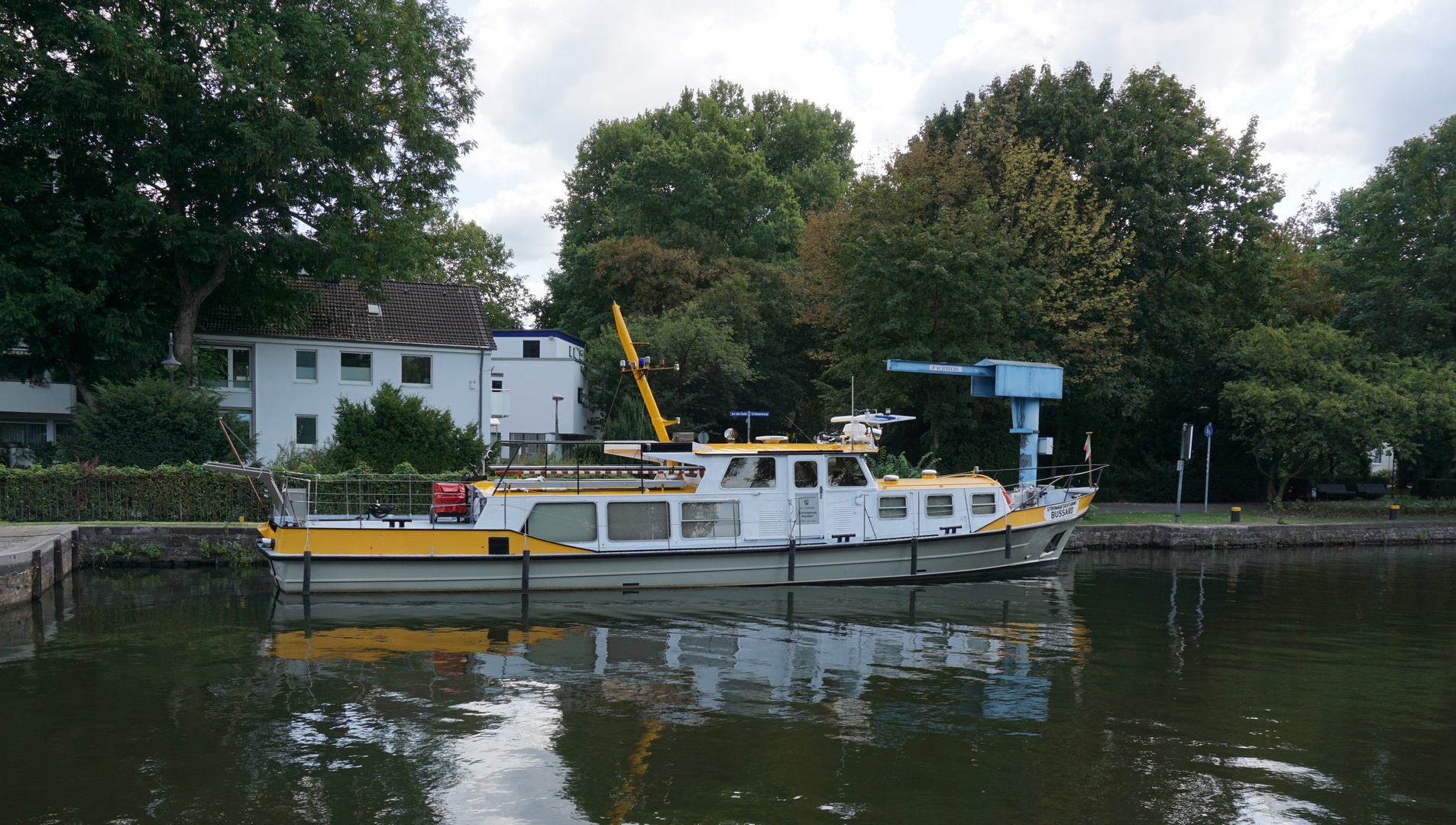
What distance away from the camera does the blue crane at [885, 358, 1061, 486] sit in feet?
71.9

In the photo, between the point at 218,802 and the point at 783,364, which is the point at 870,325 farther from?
the point at 218,802

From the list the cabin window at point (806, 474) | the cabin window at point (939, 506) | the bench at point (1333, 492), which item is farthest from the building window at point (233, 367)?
the bench at point (1333, 492)

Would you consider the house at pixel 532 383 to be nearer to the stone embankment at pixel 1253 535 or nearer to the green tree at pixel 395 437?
the green tree at pixel 395 437

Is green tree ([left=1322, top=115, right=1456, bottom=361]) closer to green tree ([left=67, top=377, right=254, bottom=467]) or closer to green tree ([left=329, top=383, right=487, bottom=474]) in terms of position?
green tree ([left=329, top=383, right=487, bottom=474])

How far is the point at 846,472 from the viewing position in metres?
17.9

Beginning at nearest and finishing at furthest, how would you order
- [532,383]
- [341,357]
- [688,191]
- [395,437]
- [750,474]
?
1. [750,474]
2. [395,437]
3. [341,357]
4. [532,383]
5. [688,191]

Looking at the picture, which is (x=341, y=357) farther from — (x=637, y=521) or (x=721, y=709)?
(x=721, y=709)

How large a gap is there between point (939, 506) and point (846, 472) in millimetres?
2180

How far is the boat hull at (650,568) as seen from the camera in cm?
1612

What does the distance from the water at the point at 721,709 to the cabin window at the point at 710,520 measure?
1171 mm

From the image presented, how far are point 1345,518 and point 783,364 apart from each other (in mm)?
23518

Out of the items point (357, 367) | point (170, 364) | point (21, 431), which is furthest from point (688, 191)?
point (21, 431)

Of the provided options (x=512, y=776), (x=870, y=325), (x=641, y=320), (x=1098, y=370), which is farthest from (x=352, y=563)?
(x=641, y=320)

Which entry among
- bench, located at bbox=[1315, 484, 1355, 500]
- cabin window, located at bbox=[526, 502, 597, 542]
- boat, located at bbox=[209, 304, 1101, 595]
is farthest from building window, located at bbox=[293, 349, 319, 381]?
bench, located at bbox=[1315, 484, 1355, 500]
